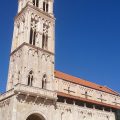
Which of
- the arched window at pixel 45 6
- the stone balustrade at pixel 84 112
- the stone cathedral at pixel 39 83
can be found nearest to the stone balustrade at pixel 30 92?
the stone cathedral at pixel 39 83

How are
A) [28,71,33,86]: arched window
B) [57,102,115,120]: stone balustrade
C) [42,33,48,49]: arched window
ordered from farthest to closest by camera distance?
[42,33,48,49]: arched window < [57,102,115,120]: stone balustrade < [28,71,33,86]: arched window

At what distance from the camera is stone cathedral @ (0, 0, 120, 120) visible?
96.3 feet

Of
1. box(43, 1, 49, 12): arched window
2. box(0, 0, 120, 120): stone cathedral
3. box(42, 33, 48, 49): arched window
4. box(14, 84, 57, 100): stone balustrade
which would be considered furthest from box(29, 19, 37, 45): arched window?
box(14, 84, 57, 100): stone balustrade

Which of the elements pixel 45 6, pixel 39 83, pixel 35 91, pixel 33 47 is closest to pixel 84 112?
pixel 39 83

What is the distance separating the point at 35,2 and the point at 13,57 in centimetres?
993

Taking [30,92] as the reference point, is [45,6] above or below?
above

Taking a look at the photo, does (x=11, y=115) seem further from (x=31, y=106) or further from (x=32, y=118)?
(x=32, y=118)

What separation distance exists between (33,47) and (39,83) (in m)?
5.27

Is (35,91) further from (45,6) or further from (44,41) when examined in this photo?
(45,6)

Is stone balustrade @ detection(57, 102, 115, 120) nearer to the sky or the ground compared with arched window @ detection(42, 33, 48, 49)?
nearer to the ground

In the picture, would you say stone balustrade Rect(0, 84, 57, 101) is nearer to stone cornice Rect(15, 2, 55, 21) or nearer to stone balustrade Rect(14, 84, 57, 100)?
stone balustrade Rect(14, 84, 57, 100)

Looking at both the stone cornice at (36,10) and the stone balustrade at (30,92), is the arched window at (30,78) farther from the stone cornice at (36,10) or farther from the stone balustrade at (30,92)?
the stone cornice at (36,10)

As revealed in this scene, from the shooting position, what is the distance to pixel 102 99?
4281 centimetres

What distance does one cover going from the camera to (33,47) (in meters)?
33.8
